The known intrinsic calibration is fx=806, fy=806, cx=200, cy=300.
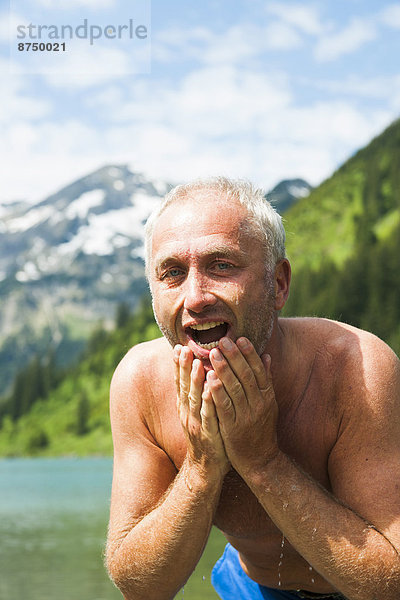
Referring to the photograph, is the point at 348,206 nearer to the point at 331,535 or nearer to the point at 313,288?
the point at 313,288

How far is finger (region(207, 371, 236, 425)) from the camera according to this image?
14.1 feet

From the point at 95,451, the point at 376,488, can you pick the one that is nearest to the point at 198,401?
the point at 376,488

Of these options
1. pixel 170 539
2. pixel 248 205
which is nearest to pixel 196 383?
pixel 170 539

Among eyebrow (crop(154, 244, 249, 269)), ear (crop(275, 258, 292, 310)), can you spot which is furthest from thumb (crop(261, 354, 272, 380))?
eyebrow (crop(154, 244, 249, 269))

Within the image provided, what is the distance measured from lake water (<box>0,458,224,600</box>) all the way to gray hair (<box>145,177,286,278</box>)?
4093 millimetres

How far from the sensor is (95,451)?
16938cm

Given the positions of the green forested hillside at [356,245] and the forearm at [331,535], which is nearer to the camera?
the forearm at [331,535]

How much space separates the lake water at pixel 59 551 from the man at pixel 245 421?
3013mm

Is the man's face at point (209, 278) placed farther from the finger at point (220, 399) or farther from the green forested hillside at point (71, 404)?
the green forested hillside at point (71, 404)

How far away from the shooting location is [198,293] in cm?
449

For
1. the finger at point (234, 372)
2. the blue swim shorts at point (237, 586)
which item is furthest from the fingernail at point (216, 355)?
the blue swim shorts at point (237, 586)

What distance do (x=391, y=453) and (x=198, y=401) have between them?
1.17 metres

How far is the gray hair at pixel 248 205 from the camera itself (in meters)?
4.79

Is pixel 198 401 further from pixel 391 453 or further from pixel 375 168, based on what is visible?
pixel 375 168
